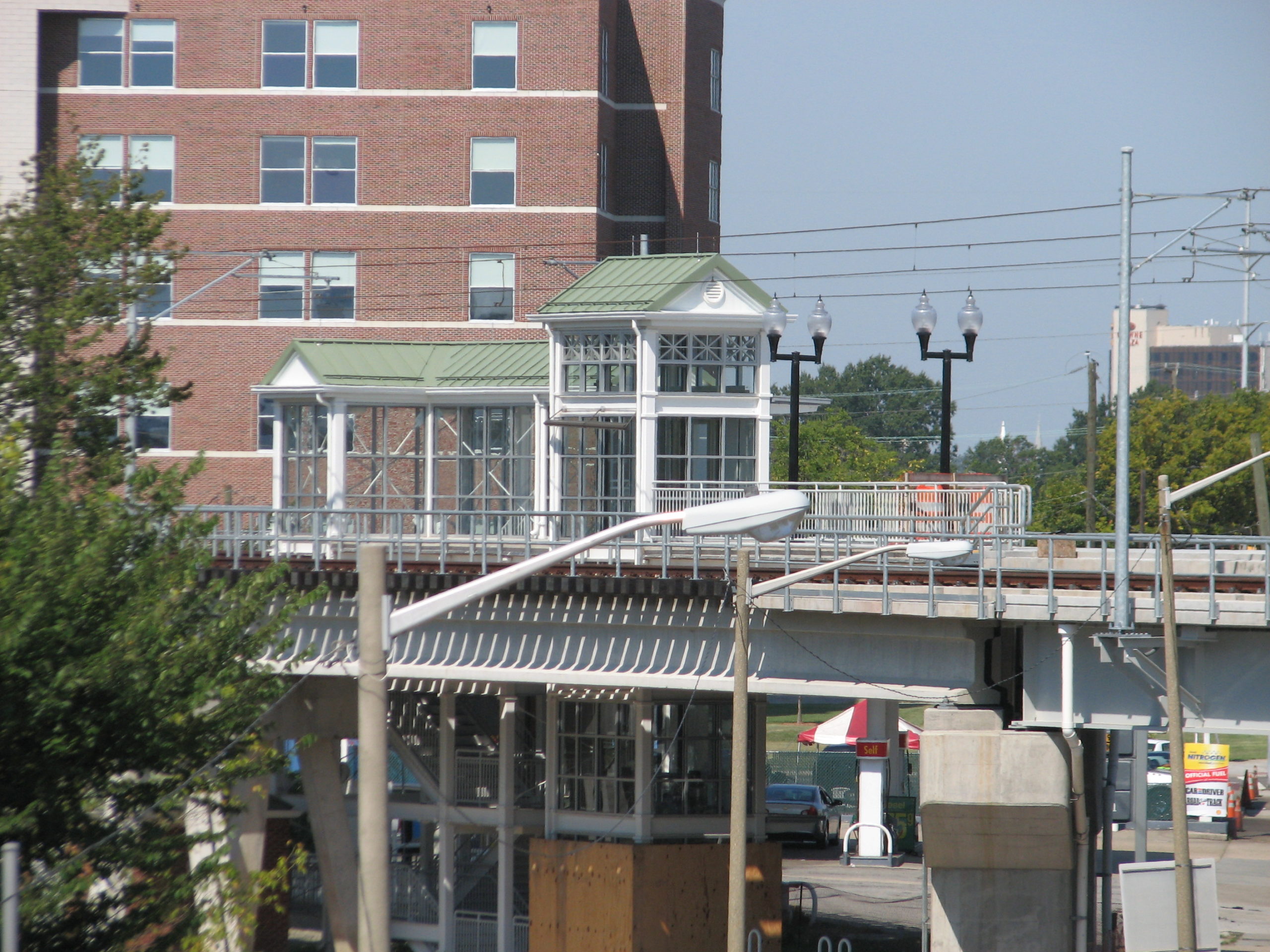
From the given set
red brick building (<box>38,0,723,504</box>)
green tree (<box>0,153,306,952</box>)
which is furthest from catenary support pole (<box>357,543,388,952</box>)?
red brick building (<box>38,0,723,504</box>)

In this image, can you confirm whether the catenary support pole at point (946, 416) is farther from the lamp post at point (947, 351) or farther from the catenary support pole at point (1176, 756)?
the catenary support pole at point (1176, 756)

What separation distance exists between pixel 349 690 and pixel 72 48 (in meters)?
31.4

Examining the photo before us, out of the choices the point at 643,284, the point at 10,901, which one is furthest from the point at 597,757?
the point at 10,901

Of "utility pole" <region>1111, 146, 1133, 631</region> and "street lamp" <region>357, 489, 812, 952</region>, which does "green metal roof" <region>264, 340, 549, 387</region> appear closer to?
"utility pole" <region>1111, 146, 1133, 631</region>

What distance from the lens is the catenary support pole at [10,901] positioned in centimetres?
1163

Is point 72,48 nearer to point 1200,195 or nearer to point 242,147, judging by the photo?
point 242,147

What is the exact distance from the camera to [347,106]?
53.9 metres

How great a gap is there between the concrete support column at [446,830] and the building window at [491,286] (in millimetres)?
21035

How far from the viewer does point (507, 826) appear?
3403cm

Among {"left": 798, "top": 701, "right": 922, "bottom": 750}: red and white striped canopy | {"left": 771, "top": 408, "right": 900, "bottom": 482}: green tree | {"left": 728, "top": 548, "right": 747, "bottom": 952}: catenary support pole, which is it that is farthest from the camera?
{"left": 771, "top": 408, "right": 900, "bottom": 482}: green tree

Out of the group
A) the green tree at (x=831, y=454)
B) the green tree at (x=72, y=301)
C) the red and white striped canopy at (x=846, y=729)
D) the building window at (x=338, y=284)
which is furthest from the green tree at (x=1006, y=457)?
the green tree at (x=72, y=301)

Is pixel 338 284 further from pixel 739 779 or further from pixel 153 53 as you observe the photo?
pixel 739 779

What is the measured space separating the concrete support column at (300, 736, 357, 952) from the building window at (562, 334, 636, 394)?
1020 cm

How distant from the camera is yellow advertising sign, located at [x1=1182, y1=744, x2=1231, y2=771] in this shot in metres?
50.1
